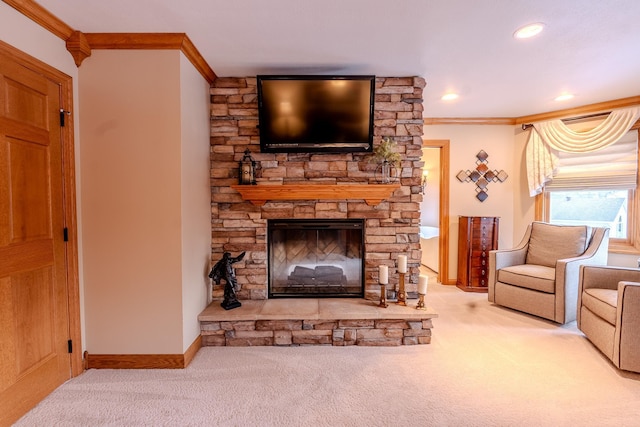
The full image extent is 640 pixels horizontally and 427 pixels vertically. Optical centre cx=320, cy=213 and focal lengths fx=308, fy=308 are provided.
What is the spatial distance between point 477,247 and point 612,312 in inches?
70.9

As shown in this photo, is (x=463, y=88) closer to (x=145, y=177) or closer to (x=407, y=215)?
(x=407, y=215)

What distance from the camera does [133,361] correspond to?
2.25 m

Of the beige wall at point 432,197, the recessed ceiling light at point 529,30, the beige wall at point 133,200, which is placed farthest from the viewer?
the beige wall at point 432,197

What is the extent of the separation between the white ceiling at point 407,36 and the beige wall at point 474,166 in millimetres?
1195

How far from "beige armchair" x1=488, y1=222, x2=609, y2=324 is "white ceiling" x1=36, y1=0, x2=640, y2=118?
1.58 metres

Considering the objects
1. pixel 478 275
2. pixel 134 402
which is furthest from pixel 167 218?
pixel 478 275

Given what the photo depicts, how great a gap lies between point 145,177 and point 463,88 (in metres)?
3.11

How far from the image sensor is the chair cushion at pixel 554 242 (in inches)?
131

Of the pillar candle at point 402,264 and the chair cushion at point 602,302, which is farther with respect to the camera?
the pillar candle at point 402,264

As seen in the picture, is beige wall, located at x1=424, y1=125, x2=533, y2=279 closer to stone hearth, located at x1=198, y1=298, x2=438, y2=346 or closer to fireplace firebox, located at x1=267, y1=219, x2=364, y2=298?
fireplace firebox, located at x1=267, y1=219, x2=364, y2=298

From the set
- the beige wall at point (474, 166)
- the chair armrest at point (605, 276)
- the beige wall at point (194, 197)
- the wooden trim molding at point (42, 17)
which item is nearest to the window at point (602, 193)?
the beige wall at point (474, 166)

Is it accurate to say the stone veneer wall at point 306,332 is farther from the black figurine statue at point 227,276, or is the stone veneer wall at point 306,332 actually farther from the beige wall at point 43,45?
the beige wall at point 43,45

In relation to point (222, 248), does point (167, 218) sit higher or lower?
higher

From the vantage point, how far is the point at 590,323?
257cm
